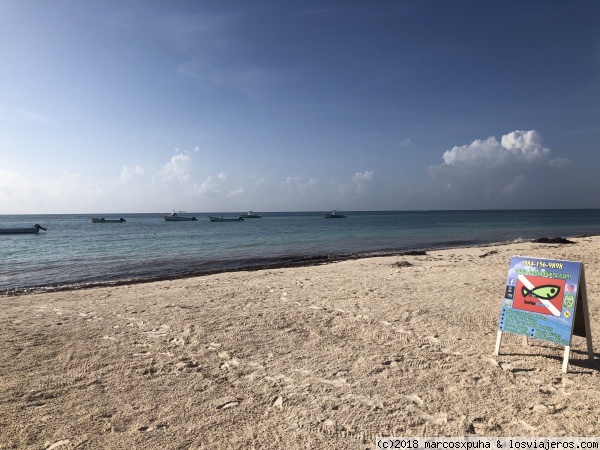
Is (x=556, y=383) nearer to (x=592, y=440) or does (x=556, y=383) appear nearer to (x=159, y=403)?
(x=592, y=440)

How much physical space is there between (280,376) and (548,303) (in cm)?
420

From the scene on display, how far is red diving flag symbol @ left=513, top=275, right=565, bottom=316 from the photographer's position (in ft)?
16.7

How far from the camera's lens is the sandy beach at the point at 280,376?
358 centimetres

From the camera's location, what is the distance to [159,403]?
4.16 m

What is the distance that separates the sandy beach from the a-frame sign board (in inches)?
18.5

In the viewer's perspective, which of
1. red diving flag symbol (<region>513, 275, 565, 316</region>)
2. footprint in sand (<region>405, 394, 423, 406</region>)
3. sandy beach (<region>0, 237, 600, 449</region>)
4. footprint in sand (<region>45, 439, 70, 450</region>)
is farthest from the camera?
red diving flag symbol (<region>513, 275, 565, 316</region>)

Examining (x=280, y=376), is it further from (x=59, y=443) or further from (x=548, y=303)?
(x=548, y=303)

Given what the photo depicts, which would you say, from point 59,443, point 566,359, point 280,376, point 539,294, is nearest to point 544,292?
point 539,294

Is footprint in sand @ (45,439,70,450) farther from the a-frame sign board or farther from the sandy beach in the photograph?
the a-frame sign board

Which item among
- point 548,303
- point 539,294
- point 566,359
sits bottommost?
point 566,359

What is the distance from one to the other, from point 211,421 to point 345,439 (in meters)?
1.50

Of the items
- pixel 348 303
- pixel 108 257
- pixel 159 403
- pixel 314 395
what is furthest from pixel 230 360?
pixel 108 257

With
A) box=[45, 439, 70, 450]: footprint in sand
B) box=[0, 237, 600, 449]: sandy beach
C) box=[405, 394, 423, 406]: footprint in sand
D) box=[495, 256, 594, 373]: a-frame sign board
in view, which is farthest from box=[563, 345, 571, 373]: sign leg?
box=[45, 439, 70, 450]: footprint in sand

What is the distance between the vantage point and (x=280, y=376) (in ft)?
15.9
